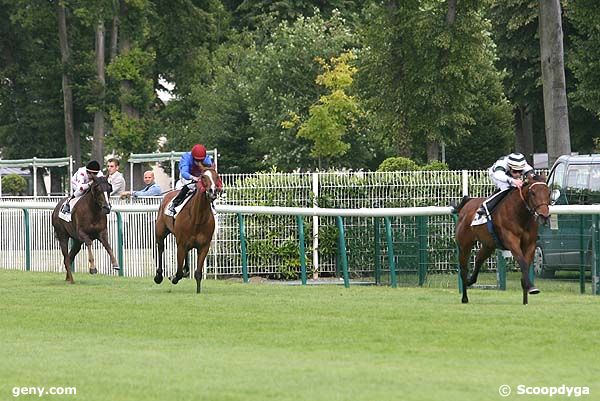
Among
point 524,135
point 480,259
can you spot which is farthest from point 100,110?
point 480,259

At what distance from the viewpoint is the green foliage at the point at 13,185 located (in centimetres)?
5422

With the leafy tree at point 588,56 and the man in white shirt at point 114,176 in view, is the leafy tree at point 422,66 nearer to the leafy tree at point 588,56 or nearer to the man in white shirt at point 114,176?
→ the leafy tree at point 588,56

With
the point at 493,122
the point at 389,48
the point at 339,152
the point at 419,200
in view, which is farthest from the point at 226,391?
the point at 493,122

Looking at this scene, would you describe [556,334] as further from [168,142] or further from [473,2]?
[168,142]

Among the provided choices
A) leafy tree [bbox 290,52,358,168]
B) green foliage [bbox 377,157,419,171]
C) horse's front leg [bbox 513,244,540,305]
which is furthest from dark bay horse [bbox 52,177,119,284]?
leafy tree [bbox 290,52,358,168]

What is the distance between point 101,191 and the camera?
21.3 metres

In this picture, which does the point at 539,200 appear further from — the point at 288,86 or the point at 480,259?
the point at 288,86

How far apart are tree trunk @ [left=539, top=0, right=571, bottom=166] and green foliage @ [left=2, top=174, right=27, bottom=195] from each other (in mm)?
29796

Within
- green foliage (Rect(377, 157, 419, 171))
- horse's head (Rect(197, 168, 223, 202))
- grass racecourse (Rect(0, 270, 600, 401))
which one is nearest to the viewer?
grass racecourse (Rect(0, 270, 600, 401))

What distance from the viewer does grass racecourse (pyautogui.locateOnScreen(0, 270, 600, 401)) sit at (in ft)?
32.4

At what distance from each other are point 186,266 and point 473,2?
1528 centimetres

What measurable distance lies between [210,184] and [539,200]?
14.3 ft

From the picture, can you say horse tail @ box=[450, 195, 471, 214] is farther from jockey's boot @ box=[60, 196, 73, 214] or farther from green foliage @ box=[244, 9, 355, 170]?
green foliage @ box=[244, 9, 355, 170]

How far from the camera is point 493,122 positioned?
52.2 metres
